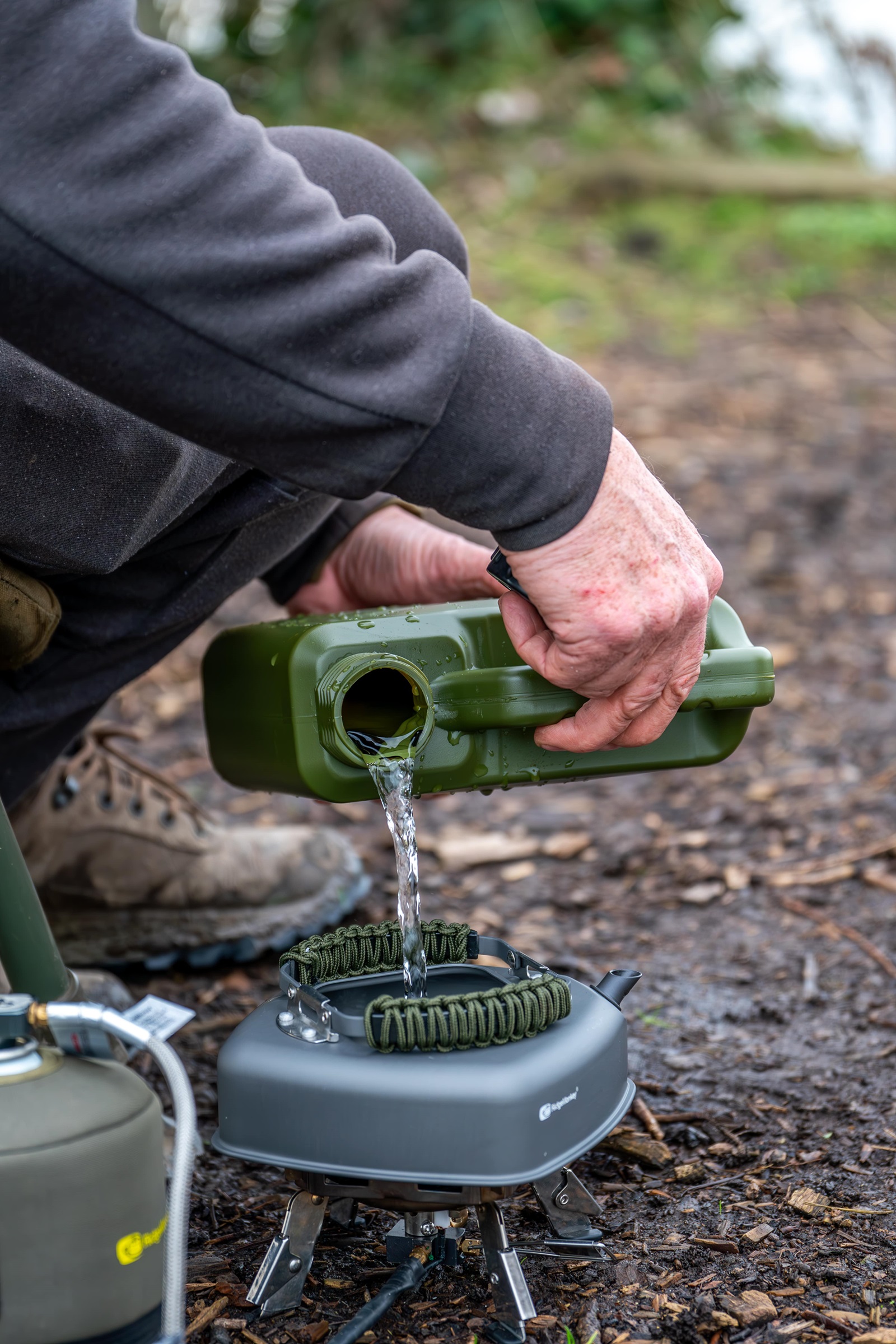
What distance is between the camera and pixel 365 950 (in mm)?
1156

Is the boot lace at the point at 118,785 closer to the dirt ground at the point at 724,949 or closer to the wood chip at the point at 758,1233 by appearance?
the dirt ground at the point at 724,949

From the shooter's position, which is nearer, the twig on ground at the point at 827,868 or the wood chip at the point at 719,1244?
the wood chip at the point at 719,1244

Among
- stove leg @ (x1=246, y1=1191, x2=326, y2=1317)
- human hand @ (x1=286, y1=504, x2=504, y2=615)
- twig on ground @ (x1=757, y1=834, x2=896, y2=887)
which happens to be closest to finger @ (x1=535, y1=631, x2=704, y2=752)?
human hand @ (x1=286, y1=504, x2=504, y2=615)

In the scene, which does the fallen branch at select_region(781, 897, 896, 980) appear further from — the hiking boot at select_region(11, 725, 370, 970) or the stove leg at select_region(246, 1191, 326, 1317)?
the stove leg at select_region(246, 1191, 326, 1317)

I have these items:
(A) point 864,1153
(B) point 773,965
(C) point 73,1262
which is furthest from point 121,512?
(B) point 773,965

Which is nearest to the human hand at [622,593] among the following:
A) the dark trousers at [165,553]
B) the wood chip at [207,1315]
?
the dark trousers at [165,553]

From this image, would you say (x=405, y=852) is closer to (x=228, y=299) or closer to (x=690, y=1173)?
(x=690, y=1173)

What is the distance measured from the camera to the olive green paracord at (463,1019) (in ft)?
3.26

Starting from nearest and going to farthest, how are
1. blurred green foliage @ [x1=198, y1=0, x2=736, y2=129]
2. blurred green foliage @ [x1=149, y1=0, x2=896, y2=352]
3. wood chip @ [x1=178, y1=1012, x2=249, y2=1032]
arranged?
wood chip @ [x1=178, y1=1012, x2=249, y2=1032] < blurred green foliage @ [x1=149, y1=0, x2=896, y2=352] < blurred green foliage @ [x1=198, y1=0, x2=736, y2=129]

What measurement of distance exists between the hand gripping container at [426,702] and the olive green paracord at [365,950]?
0.63 feet

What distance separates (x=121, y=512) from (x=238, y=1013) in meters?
0.77

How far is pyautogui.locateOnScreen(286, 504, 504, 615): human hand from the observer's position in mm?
1689

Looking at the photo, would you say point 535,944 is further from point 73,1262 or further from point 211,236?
point 211,236

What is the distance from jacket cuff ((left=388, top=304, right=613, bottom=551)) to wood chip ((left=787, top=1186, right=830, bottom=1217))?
673mm
